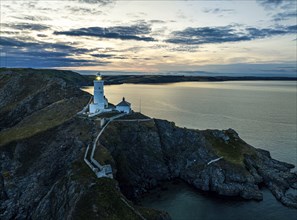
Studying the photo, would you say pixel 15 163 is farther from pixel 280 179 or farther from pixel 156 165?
pixel 280 179

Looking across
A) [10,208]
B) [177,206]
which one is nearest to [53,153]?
[10,208]

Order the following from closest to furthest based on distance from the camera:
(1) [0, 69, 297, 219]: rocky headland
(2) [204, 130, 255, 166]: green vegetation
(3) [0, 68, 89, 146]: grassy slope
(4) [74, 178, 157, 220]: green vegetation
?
(4) [74, 178, 157, 220]: green vegetation < (1) [0, 69, 297, 219]: rocky headland < (2) [204, 130, 255, 166]: green vegetation < (3) [0, 68, 89, 146]: grassy slope

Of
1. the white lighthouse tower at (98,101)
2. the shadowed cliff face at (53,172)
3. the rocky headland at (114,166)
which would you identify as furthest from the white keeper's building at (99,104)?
the shadowed cliff face at (53,172)

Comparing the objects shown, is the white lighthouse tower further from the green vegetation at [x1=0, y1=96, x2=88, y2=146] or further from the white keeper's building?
the green vegetation at [x1=0, y1=96, x2=88, y2=146]

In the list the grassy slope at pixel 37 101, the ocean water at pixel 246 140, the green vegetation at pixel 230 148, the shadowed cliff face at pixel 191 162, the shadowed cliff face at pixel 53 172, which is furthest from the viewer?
the grassy slope at pixel 37 101

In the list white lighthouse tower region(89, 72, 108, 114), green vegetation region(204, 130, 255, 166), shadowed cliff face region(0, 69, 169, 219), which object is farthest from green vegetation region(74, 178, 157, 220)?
white lighthouse tower region(89, 72, 108, 114)

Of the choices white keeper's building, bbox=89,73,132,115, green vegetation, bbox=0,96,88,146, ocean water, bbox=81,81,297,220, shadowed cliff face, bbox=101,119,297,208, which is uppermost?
white keeper's building, bbox=89,73,132,115

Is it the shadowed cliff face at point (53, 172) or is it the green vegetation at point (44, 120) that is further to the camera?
the green vegetation at point (44, 120)

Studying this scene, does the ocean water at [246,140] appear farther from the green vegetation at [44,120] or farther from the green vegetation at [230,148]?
the green vegetation at [44,120]
